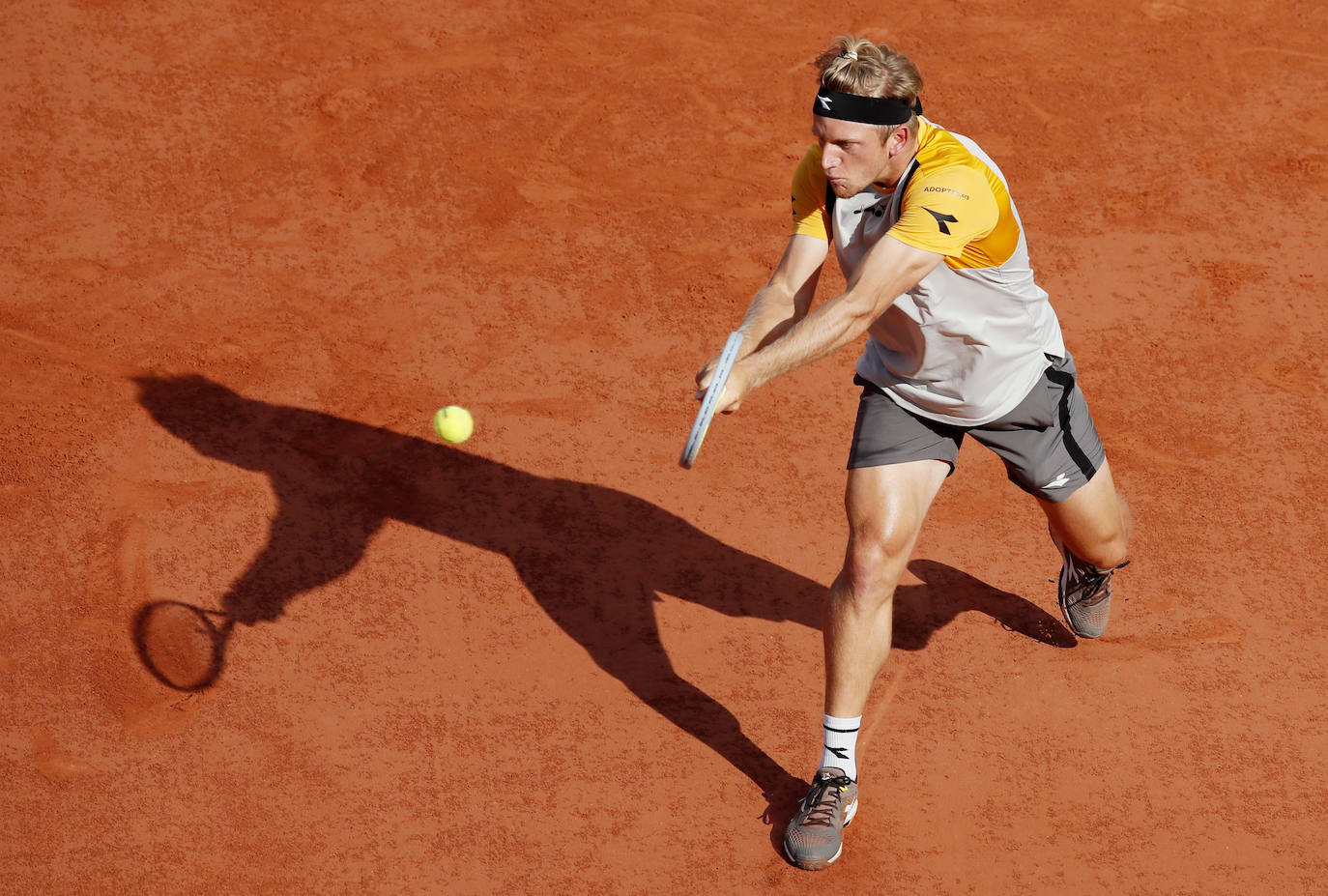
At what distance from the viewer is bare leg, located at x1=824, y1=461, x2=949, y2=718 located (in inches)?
171

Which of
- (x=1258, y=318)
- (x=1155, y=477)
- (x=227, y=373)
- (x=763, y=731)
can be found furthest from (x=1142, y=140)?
(x=227, y=373)

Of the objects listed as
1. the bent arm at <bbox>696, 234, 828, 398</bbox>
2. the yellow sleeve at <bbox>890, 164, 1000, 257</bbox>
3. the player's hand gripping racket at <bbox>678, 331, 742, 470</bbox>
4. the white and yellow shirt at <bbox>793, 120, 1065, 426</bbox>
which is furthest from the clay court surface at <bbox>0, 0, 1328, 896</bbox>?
the yellow sleeve at <bbox>890, 164, 1000, 257</bbox>

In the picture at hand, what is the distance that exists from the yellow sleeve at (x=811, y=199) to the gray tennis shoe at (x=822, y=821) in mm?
1917

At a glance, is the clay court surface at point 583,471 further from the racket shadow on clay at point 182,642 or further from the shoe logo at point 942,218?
the shoe logo at point 942,218

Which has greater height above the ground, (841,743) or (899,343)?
(899,343)

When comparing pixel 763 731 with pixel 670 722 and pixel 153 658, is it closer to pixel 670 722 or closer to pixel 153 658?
pixel 670 722

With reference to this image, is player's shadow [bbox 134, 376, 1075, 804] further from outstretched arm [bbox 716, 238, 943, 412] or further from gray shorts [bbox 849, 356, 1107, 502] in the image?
outstretched arm [bbox 716, 238, 943, 412]

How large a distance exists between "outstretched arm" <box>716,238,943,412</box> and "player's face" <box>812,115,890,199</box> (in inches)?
10.6

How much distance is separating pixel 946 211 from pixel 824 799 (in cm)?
205

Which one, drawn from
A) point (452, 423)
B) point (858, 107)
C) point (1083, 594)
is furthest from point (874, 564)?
point (452, 423)

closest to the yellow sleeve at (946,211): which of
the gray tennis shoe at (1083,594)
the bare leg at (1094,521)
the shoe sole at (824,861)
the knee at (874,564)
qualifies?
the knee at (874,564)

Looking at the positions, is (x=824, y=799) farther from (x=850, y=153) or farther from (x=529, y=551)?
(x=850, y=153)

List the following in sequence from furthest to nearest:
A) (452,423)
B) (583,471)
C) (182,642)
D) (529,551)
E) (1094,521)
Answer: (583,471) < (529,551) < (182,642) < (452,423) < (1094,521)

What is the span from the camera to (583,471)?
603 centimetres
